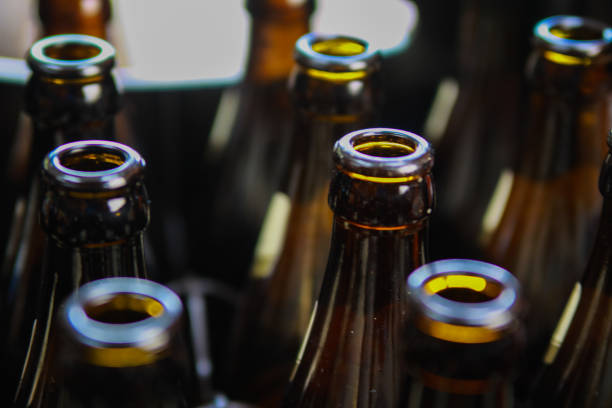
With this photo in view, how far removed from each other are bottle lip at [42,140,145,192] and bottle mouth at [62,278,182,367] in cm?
6

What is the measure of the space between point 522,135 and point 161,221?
15.1 inches

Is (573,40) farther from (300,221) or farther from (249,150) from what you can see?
(249,150)

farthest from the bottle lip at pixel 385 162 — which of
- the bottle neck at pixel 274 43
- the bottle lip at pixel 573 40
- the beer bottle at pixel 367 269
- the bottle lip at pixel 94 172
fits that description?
the bottle neck at pixel 274 43

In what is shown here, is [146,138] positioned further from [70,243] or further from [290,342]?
[70,243]

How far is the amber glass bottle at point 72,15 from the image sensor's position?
69 cm

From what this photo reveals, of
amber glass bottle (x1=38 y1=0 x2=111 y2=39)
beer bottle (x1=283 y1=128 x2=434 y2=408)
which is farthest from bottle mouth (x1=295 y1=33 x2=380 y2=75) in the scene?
amber glass bottle (x1=38 y1=0 x2=111 y2=39)

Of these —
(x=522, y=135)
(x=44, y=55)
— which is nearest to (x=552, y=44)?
(x=522, y=135)

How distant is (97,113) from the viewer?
1.75ft

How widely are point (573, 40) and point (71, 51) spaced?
1.19ft

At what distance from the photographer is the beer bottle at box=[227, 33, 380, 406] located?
55 centimetres

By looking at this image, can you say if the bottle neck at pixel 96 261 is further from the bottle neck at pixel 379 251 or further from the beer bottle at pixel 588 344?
the beer bottle at pixel 588 344

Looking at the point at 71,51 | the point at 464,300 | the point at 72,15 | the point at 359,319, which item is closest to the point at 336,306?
the point at 359,319

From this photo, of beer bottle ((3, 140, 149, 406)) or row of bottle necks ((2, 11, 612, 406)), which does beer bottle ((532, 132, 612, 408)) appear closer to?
row of bottle necks ((2, 11, 612, 406))

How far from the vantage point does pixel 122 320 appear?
0.35 meters
